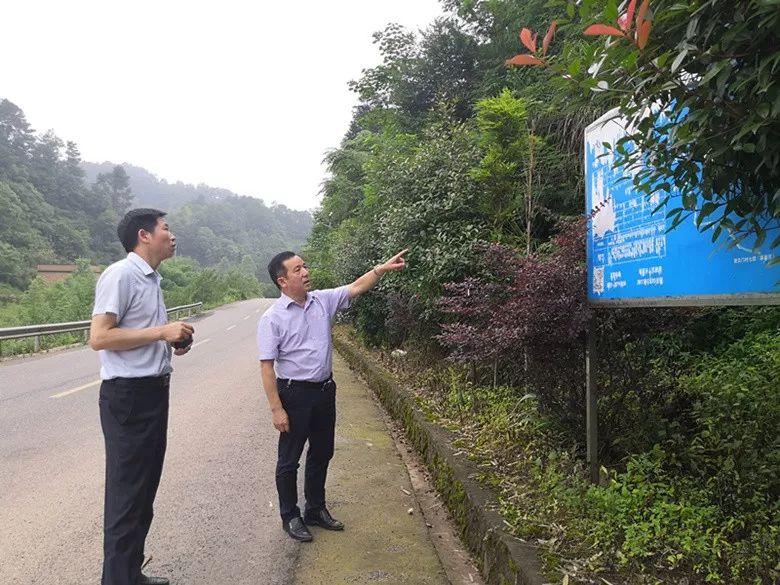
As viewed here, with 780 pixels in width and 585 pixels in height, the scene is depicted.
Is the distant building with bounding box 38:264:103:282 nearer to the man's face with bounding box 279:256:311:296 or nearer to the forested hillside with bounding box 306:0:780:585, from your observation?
the forested hillside with bounding box 306:0:780:585

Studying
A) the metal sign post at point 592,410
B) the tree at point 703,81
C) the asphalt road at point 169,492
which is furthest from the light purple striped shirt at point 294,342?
the tree at point 703,81

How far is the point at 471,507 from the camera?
11.6 ft

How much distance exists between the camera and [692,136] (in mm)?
1650

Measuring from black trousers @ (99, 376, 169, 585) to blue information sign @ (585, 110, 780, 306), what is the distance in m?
2.38

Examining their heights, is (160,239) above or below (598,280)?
above

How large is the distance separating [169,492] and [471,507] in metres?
2.42

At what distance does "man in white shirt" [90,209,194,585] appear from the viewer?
2.74 meters

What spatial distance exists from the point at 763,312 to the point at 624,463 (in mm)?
2923

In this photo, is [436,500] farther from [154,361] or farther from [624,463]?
[154,361]

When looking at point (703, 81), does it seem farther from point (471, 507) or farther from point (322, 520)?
point (322, 520)

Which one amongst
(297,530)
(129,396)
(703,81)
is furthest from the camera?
(297,530)

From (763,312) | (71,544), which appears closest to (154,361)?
(71,544)

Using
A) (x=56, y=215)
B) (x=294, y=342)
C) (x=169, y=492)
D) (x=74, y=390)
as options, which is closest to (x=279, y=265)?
(x=294, y=342)

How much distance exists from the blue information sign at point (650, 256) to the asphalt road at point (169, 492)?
2471mm
